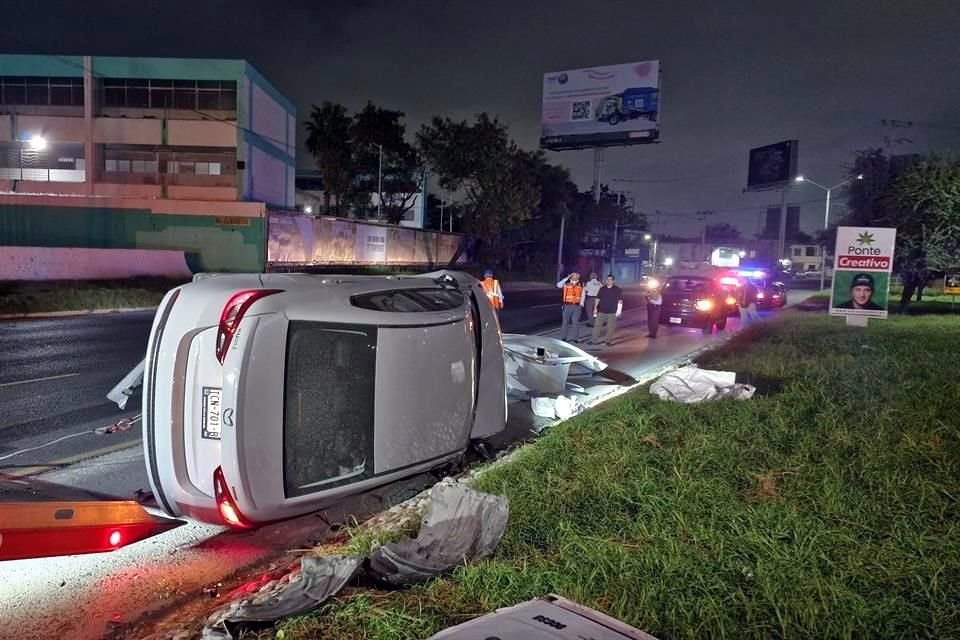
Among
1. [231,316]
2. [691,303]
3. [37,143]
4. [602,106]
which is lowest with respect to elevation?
[691,303]

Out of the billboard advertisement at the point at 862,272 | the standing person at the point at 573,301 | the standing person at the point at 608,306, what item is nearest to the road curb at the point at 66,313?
the standing person at the point at 573,301

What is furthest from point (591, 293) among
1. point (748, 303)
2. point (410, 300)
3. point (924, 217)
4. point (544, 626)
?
point (924, 217)

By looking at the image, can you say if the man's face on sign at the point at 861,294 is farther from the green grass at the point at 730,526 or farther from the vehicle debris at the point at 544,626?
the vehicle debris at the point at 544,626

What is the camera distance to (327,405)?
13.4ft

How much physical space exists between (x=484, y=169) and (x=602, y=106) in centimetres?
1609

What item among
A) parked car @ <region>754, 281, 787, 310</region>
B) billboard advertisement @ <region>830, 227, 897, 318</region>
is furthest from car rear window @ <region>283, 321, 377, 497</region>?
parked car @ <region>754, 281, 787, 310</region>

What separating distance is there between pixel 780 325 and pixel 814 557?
16449mm

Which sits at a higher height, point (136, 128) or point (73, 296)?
point (136, 128)

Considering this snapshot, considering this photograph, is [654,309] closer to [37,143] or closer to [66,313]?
[66,313]

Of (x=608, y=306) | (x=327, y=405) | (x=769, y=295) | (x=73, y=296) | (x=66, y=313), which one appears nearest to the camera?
(x=327, y=405)

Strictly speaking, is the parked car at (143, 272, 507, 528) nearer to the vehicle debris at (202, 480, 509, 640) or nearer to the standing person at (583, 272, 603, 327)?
the vehicle debris at (202, 480, 509, 640)

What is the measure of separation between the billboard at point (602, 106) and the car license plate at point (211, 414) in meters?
55.8

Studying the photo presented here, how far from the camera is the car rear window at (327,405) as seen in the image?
3.92m

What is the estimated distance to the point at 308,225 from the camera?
34.3 metres
